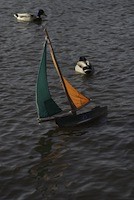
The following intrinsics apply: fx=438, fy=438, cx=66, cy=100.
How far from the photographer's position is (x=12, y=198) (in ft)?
77.8

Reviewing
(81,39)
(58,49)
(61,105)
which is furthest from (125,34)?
(61,105)

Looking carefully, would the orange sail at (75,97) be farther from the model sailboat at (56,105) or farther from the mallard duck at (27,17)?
the mallard duck at (27,17)

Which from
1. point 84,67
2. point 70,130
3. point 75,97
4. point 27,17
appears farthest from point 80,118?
point 27,17

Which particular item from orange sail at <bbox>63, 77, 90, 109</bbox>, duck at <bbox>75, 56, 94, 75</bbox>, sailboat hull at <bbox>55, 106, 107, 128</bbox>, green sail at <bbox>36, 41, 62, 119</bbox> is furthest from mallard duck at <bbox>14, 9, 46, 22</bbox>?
sailboat hull at <bbox>55, 106, 107, 128</bbox>

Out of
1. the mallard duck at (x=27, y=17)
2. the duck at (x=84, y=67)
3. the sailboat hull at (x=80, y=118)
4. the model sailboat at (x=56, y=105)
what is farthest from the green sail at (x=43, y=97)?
the mallard duck at (x=27, y=17)

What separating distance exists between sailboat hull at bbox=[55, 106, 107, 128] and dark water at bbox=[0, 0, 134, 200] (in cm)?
50

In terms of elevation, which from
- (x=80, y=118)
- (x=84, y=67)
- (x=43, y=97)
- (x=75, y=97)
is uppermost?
(x=43, y=97)

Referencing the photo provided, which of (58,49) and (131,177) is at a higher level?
(58,49)

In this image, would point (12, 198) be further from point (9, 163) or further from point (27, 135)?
point (27, 135)

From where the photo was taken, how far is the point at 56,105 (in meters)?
A: 31.3

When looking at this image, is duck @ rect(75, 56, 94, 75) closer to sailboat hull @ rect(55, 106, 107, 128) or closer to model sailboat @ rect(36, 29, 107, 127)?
model sailboat @ rect(36, 29, 107, 127)

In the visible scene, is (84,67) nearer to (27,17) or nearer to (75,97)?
(75,97)

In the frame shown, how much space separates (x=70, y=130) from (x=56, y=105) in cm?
204

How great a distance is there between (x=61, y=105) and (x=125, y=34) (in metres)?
21.0
